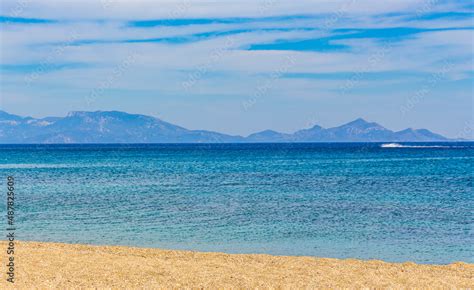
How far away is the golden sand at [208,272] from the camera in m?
16.1

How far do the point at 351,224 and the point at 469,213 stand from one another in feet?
28.8

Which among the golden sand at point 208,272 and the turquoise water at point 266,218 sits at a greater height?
the golden sand at point 208,272

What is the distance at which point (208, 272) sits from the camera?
58.0 feet

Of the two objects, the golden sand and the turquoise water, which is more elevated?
the golden sand

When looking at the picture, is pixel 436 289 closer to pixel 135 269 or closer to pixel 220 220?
pixel 135 269

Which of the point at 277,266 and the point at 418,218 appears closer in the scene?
the point at 277,266

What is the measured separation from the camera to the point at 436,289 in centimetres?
1593

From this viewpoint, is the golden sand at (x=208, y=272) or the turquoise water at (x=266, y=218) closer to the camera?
the golden sand at (x=208, y=272)

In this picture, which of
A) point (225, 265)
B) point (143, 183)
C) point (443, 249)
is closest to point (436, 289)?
point (225, 265)

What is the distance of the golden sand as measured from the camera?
16078mm

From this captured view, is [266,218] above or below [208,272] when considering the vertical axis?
below

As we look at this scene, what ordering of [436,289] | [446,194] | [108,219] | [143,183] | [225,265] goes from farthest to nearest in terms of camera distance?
[143,183], [446,194], [108,219], [225,265], [436,289]

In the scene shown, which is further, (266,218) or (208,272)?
(266,218)

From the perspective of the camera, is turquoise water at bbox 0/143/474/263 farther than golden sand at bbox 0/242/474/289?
Yes
